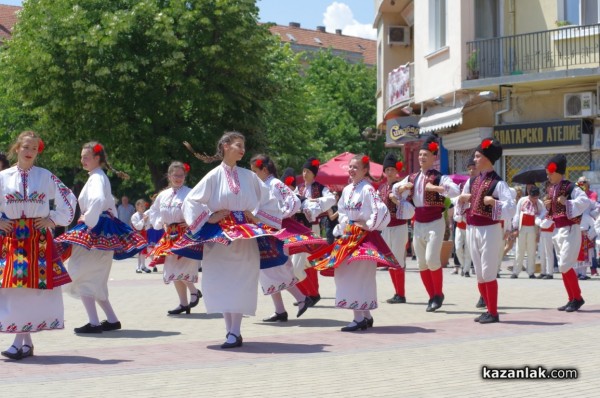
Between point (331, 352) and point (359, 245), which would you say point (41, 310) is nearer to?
point (331, 352)

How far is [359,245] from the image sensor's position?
11750 millimetres

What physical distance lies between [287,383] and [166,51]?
27523 mm

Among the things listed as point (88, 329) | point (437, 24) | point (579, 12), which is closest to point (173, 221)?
point (88, 329)

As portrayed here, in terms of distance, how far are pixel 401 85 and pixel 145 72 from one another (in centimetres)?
811

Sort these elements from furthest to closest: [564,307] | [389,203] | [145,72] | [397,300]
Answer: [145,72] → [397,300] → [389,203] → [564,307]

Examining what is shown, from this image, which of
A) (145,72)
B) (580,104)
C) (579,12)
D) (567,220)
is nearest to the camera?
(567,220)

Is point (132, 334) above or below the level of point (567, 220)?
below

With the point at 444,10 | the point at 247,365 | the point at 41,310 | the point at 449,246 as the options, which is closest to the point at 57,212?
the point at 41,310

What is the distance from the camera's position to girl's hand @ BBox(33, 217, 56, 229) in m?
9.82

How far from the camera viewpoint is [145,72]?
35.0 m

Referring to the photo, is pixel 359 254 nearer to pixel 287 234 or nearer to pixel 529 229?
pixel 287 234

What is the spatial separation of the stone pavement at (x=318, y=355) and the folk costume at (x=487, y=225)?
1.14 feet

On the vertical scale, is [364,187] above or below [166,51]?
below

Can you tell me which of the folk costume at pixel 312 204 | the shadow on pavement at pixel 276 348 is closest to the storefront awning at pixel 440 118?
the folk costume at pixel 312 204
